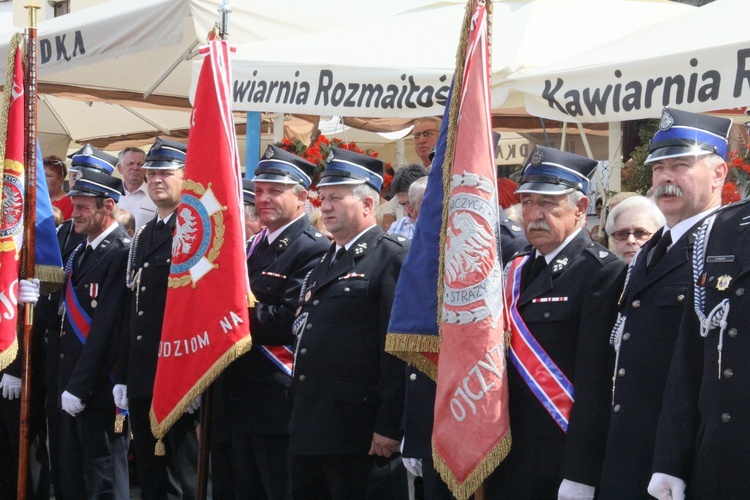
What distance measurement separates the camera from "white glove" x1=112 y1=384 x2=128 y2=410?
599 centimetres

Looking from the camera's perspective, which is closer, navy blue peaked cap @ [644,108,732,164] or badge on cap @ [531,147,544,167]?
navy blue peaked cap @ [644,108,732,164]

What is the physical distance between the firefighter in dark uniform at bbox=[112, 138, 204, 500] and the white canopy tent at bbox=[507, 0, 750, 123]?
1.98 metres

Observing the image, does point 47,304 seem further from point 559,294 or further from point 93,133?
point 93,133

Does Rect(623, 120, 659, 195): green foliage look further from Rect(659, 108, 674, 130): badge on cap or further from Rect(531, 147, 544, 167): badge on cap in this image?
Rect(659, 108, 674, 130): badge on cap

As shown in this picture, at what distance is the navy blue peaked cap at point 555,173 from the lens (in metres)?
4.17

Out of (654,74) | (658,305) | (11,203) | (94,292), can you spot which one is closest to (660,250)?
(658,305)

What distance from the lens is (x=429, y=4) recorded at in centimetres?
753

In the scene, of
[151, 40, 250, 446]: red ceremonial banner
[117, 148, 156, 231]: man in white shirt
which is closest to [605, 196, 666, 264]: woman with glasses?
[151, 40, 250, 446]: red ceremonial banner

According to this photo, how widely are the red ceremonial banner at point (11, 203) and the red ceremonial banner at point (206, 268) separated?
127cm

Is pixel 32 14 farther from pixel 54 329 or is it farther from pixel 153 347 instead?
pixel 153 347

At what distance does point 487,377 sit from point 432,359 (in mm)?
460

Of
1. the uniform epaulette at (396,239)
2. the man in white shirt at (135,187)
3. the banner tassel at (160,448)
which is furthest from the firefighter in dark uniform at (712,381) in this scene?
the man in white shirt at (135,187)

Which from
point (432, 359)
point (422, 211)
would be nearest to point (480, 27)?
point (422, 211)

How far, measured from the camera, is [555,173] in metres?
4.19
